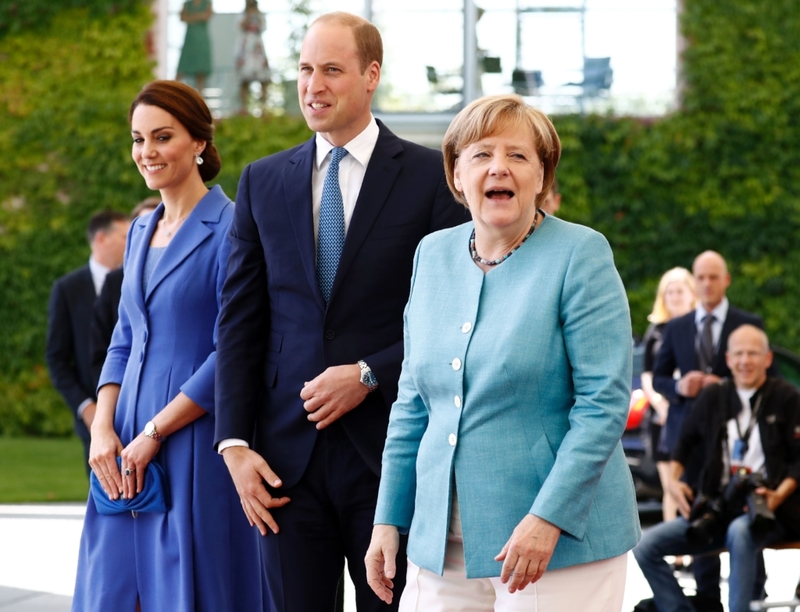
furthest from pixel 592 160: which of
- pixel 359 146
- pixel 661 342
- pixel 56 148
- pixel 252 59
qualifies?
pixel 359 146

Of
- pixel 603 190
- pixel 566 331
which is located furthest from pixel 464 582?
pixel 603 190

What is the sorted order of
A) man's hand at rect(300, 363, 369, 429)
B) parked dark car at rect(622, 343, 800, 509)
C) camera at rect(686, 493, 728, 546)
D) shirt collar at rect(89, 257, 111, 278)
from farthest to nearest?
parked dark car at rect(622, 343, 800, 509) < shirt collar at rect(89, 257, 111, 278) < camera at rect(686, 493, 728, 546) < man's hand at rect(300, 363, 369, 429)

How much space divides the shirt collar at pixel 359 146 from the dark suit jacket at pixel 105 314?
2993 millimetres

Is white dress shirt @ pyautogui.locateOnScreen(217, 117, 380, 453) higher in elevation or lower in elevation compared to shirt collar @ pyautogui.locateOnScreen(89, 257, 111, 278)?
higher

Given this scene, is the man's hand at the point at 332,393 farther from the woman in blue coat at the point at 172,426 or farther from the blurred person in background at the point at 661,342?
the blurred person in background at the point at 661,342

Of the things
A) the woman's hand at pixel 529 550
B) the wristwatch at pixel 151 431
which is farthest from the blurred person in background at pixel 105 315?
the woman's hand at pixel 529 550

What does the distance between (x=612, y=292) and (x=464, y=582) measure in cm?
69

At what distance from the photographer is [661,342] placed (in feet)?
26.0

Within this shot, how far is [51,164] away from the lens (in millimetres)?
14344

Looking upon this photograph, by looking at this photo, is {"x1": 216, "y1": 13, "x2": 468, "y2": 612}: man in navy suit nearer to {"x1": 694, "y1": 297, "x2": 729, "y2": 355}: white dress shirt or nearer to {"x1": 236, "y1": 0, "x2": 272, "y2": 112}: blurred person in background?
{"x1": 694, "y1": 297, "x2": 729, "y2": 355}: white dress shirt

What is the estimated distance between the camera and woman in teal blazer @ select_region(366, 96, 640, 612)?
7.45ft

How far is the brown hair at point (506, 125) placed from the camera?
2418 mm

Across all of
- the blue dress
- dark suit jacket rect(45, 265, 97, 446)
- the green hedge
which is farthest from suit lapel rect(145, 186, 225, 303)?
the green hedge

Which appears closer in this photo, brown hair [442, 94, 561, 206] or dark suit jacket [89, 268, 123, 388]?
brown hair [442, 94, 561, 206]
